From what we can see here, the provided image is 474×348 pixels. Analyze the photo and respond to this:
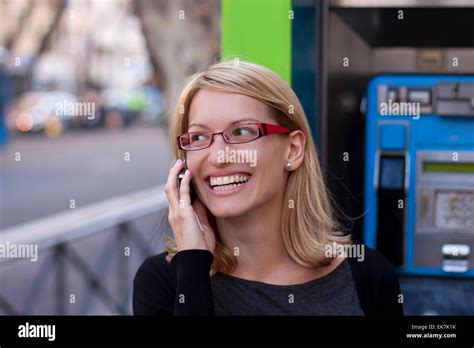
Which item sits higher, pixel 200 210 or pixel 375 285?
pixel 200 210

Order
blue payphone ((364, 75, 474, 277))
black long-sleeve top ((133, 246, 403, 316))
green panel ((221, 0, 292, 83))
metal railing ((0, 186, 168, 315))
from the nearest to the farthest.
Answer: black long-sleeve top ((133, 246, 403, 316)) < green panel ((221, 0, 292, 83)) < blue payphone ((364, 75, 474, 277)) < metal railing ((0, 186, 168, 315))

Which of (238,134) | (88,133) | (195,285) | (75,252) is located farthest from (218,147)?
(88,133)

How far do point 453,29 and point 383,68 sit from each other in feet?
0.91

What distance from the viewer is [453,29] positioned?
2.07 metres

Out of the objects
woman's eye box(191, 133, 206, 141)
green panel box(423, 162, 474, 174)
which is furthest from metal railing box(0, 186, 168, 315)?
woman's eye box(191, 133, 206, 141)

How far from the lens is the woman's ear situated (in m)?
1.68

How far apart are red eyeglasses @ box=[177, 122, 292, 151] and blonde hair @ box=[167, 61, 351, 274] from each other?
0.04m

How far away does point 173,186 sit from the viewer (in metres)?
1.66

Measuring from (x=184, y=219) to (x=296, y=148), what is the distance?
324 mm

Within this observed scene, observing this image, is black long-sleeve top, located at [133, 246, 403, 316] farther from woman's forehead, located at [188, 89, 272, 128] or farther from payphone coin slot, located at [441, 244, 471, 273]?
payphone coin slot, located at [441, 244, 471, 273]

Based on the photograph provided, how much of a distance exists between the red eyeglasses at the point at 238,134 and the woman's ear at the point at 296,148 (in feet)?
0.18

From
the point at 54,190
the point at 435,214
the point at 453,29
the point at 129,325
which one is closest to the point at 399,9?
the point at 453,29

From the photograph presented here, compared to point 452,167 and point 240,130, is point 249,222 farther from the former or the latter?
point 452,167

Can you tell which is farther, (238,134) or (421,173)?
(421,173)
